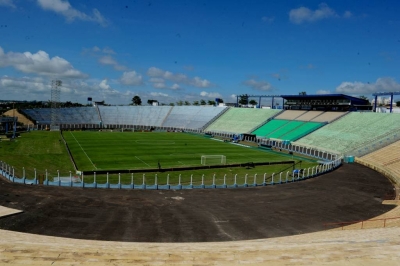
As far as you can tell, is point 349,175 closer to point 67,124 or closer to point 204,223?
point 204,223

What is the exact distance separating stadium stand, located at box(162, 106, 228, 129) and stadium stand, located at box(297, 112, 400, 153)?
45.7 meters

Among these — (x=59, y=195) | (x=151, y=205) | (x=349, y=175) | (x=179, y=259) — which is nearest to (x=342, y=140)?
(x=349, y=175)

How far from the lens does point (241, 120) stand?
103m

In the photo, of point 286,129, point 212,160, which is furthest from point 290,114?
point 212,160

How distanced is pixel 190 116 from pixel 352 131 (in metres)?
64.0

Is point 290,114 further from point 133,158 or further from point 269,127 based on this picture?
point 133,158

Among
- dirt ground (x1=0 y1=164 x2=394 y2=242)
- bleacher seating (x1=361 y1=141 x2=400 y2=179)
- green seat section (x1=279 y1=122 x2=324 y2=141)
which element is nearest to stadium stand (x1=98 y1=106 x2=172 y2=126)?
green seat section (x1=279 y1=122 x2=324 y2=141)

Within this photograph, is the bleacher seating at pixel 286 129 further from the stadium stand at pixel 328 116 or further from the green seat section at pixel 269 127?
the stadium stand at pixel 328 116

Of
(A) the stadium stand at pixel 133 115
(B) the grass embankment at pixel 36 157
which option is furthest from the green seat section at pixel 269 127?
(B) the grass embankment at pixel 36 157

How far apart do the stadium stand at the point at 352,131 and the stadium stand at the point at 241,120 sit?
78.1 feet

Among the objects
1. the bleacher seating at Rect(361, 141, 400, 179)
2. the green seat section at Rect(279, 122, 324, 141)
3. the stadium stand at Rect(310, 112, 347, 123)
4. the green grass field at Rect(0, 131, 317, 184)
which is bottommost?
the green grass field at Rect(0, 131, 317, 184)

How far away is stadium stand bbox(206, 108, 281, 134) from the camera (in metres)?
96.1

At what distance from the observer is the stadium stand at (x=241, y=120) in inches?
3784

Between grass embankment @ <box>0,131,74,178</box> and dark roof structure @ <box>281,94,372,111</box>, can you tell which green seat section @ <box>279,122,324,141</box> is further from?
grass embankment @ <box>0,131,74,178</box>
